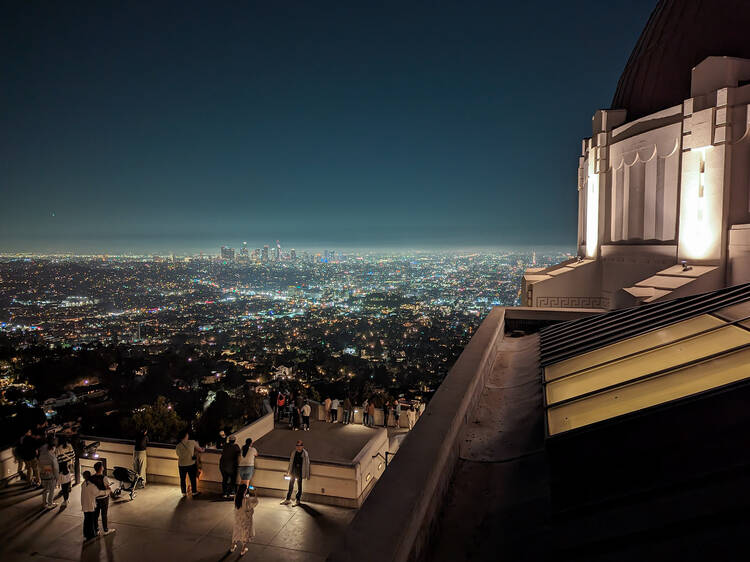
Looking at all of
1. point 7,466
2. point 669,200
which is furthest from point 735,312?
point 7,466

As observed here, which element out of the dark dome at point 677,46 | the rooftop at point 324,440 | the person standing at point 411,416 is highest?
the dark dome at point 677,46

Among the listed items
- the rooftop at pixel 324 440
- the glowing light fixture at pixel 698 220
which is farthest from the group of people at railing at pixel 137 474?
the glowing light fixture at pixel 698 220

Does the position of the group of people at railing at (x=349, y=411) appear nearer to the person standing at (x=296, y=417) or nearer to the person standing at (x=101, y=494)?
the person standing at (x=296, y=417)

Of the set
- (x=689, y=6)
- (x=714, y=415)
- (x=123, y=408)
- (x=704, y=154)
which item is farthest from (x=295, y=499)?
(x=689, y=6)

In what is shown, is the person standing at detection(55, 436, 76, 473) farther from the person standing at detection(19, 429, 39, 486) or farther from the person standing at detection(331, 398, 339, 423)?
Result: the person standing at detection(331, 398, 339, 423)

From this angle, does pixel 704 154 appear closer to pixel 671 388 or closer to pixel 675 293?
pixel 675 293
